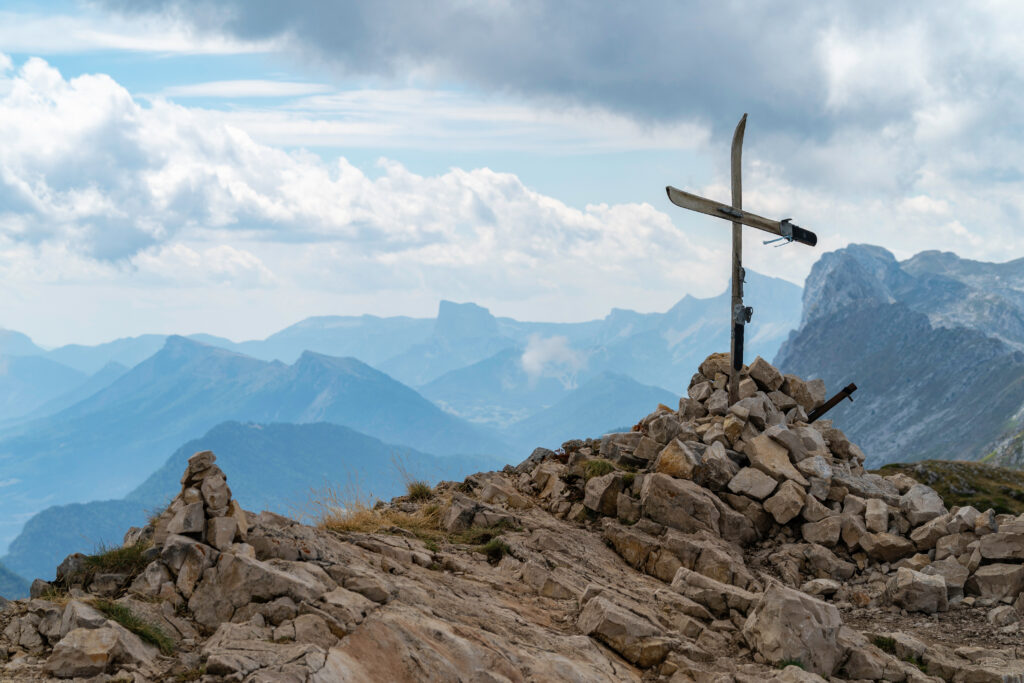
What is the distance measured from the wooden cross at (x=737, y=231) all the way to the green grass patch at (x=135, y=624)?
15.8 meters

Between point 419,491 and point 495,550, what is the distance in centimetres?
475

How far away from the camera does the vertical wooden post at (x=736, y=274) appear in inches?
869

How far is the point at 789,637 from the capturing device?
1204 cm

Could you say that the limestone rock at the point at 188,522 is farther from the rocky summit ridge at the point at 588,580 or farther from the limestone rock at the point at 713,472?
the limestone rock at the point at 713,472

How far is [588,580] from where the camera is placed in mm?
14414

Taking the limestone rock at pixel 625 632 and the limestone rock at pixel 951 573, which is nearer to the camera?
the limestone rock at pixel 625 632

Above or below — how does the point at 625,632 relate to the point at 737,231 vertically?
below

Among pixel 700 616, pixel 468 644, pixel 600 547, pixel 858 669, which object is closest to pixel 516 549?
pixel 600 547

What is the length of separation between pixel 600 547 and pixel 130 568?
8994mm

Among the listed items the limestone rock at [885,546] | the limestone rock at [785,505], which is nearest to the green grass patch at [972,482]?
the limestone rock at [885,546]

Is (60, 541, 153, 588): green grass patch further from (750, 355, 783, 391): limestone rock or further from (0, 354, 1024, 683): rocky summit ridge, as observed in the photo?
(750, 355, 783, 391): limestone rock

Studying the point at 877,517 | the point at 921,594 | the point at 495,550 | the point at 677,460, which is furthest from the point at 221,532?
the point at 877,517

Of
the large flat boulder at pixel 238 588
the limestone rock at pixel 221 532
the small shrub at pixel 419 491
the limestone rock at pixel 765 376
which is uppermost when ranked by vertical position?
the limestone rock at pixel 765 376

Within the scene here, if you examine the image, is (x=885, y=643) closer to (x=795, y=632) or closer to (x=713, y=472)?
(x=795, y=632)
